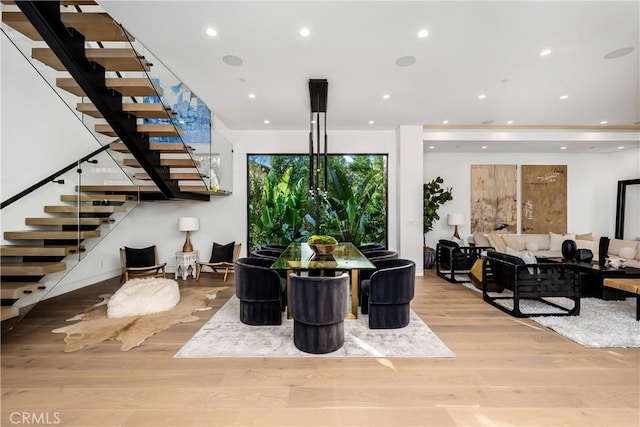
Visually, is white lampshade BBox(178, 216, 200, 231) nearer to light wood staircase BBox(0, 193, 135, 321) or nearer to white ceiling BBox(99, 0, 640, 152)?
light wood staircase BBox(0, 193, 135, 321)

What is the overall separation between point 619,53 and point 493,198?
410 centimetres

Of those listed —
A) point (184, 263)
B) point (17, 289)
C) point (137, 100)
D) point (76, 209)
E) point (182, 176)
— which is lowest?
point (184, 263)

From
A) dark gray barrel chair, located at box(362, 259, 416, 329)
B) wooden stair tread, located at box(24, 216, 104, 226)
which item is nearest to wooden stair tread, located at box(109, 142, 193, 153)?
wooden stair tread, located at box(24, 216, 104, 226)

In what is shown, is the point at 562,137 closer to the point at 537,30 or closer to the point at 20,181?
the point at 537,30

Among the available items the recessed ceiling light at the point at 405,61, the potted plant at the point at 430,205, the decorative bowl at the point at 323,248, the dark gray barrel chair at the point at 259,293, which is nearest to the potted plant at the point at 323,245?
the decorative bowl at the point at 323,248

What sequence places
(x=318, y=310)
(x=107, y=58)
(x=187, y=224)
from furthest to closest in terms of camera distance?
1. (x=187, y=224)
2. (x=107, y=58)
3. (x=318, y=310)

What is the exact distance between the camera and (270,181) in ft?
21.0

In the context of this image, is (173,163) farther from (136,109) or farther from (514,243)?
(514,243)

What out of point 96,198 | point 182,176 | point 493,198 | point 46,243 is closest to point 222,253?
point 182,176

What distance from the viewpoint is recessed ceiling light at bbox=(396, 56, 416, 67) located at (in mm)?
3409

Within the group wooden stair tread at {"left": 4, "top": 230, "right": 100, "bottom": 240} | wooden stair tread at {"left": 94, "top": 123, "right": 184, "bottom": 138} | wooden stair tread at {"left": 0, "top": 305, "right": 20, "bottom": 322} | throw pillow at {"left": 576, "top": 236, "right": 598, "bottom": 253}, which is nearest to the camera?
wooden stair tread at {"left": 0, "top": 305, "right": 20, "bottom": 322}

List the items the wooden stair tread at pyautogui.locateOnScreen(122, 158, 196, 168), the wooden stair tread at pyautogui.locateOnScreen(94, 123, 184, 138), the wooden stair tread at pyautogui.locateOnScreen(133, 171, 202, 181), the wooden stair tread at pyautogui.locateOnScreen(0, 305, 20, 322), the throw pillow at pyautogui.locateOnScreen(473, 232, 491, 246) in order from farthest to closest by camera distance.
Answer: the throw pillow at pyautogui.locateOnScreen(473, 232, 491, 246), the wooden stair tread at pyautogui.locateOnScreen(133, 171, 202, 181), the wooden stair tread at pyautogui.locateOnScreen(122, 158, 196, 168), the wooden stair tread at pyautogui.locateOnScreen(94, 123, 184, 138), the wooden stair tread at pyautogui.locateOnScreen(0, 305, 20, 322)

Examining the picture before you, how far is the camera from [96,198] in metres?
3.97

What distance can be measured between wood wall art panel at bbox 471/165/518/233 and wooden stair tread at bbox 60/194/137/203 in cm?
740
